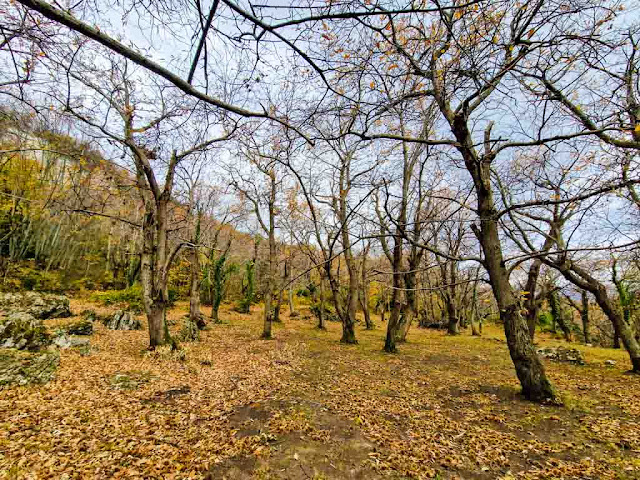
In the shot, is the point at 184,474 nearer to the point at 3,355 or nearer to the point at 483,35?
the point at 3,355

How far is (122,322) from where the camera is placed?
10922 mm

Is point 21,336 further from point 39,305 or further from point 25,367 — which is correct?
point 39,305

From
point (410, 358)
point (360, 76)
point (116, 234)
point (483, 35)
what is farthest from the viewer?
point (116, 234)

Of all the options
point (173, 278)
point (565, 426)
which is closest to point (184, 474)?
point (565, 426)

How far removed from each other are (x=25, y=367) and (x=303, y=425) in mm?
5012

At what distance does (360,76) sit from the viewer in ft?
10.4

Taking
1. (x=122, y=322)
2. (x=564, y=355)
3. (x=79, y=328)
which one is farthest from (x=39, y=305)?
(x=564, y=355)

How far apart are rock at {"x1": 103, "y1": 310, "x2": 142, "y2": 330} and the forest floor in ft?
14.9

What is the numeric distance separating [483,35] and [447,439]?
5.03 m

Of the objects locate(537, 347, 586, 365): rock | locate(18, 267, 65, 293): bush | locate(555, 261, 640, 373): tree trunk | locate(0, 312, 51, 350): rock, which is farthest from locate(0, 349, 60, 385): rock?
locate(18, 267, 65, 293): bush

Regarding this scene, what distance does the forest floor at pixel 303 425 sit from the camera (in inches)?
119

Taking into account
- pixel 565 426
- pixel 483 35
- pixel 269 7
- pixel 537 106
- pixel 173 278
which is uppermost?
pixel 537 106

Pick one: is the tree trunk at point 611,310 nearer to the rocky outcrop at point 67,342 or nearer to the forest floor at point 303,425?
the forest floor at point 303,425

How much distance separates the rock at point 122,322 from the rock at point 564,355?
51.6ft
